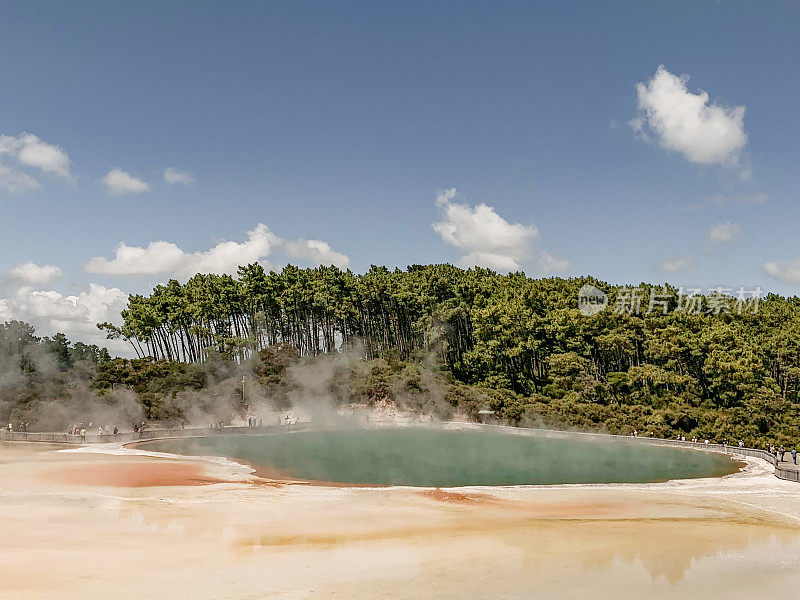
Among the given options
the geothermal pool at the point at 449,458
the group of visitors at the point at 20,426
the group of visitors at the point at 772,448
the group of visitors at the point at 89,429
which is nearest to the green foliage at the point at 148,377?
the group of visitors at the point at 89,429

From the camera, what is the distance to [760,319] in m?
60.4

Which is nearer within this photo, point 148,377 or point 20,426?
point 20,426

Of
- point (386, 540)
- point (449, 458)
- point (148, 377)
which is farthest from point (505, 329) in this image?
point (386, 540)

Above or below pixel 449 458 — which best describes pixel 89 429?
above

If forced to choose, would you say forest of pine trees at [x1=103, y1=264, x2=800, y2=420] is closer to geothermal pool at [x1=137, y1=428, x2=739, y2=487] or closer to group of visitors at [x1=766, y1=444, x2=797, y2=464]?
group of visitors at [x1=766, y1=444, x2=797, y2=464]

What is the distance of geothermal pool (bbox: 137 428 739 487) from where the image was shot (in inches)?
1241

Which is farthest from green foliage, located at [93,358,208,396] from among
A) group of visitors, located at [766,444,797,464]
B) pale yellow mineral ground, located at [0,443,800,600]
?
group of visitors, located at [766,444,797,464]

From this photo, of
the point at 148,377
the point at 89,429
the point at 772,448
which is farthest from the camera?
the point at 148,377

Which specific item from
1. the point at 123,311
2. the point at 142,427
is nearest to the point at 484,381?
the point at 142,427

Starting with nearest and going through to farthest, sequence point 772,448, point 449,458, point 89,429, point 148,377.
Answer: point 449,458
point 772,448
point 89,429
point 148,377

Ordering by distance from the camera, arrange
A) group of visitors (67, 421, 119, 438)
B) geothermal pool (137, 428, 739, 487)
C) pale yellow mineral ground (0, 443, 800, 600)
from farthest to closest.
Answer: group of visitors (67, 421, 119, 438) < geothermal pool (137, 428, 739, 487) < pale yellow mineral ground (0, 443, 800, 600)

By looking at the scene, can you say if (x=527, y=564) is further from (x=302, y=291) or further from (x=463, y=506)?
(x=302, y=291)

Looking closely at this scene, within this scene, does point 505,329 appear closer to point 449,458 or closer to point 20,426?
point 449,458

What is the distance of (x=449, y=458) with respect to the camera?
38031 mm
